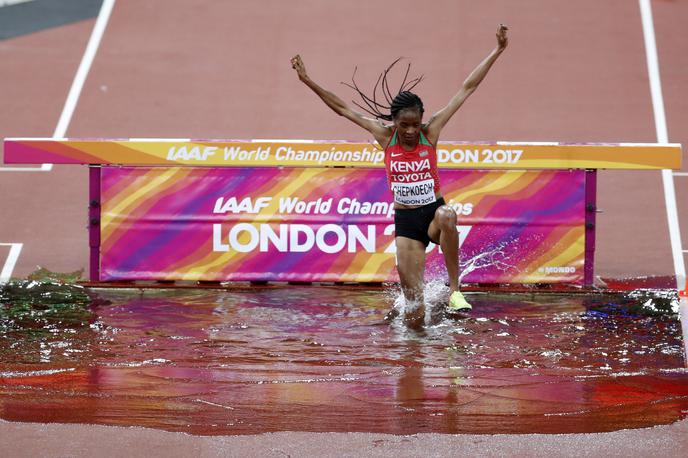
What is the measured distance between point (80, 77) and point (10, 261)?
5.33 metres

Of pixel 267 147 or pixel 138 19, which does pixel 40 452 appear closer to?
pixel 267 147

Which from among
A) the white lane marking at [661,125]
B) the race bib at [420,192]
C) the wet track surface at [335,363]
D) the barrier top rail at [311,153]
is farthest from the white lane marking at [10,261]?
the white lane marking at [661,125]

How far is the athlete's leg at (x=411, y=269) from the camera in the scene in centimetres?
912

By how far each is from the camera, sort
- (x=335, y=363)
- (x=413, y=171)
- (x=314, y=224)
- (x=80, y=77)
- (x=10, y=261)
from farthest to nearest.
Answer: (x=80, y=77) < (x=10, y=261) < (x=314, y=224) < (x=413, y=171) < (x=335, y=363)

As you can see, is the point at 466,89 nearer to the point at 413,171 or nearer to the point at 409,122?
the point at 409,122

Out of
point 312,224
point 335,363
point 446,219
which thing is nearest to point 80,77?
point 312,224

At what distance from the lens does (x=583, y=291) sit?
10.6m

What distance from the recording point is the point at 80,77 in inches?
639

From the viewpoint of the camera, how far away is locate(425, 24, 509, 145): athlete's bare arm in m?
8.75

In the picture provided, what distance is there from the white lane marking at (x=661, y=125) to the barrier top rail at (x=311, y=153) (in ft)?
4.88

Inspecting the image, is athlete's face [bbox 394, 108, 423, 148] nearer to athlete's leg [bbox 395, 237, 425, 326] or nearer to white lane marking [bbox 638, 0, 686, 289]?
athlete's leg [bbox 395, 237, 425, 326]

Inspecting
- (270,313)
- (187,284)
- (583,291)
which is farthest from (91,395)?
(583,291)

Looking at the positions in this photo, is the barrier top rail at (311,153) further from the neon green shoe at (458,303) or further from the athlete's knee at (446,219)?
the neon green shoe at (458,303)

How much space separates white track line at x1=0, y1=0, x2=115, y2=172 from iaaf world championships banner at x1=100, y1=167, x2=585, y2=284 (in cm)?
375
